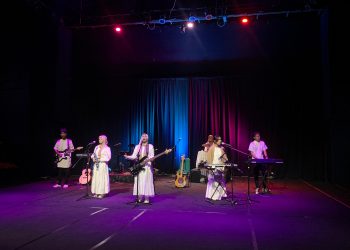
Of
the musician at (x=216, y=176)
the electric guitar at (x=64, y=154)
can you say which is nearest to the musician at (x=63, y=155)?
the electric guitar at (x=64, y=154)

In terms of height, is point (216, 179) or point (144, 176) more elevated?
point (144, 176)

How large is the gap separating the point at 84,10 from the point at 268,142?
950cm

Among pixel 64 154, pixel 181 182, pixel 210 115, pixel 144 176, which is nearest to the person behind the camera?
pixel 144 176

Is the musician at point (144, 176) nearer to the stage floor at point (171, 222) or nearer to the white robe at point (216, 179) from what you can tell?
the stage floor at point (171, 222)

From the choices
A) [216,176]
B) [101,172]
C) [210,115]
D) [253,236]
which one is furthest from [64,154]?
[253,236]

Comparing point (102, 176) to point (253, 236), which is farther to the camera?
point (102, 176)

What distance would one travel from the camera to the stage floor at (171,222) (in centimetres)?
505

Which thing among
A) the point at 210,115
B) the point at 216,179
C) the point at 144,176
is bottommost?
the point at 216,179

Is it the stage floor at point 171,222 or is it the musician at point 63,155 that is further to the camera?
the musician at point 63,155

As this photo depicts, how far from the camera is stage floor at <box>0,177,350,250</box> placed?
5051 mm

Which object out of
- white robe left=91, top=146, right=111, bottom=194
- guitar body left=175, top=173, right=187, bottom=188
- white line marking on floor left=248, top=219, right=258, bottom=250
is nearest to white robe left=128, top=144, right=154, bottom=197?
white robe left=91, top=146, right=111, bottom=194

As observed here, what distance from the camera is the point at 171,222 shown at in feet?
20.9

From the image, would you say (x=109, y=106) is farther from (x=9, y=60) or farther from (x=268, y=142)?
(x=268, y=142)

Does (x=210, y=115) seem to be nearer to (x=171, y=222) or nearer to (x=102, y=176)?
(x=102, y=176)
